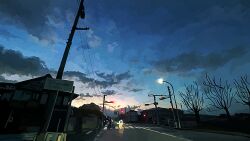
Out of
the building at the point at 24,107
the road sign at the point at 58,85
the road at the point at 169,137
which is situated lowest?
the road at the point at 169,137

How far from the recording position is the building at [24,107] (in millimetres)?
31422

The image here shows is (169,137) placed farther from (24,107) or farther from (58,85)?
(24,107)

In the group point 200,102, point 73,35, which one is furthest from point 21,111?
point 200,102

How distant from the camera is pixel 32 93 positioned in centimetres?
4056

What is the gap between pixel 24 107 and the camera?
32562 mm

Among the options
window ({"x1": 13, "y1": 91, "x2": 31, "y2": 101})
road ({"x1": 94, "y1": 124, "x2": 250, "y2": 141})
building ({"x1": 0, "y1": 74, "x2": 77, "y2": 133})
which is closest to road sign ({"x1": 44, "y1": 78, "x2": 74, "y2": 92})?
road ({"x1": 94, "y1": 124, "x2": 250, "y2": 141})

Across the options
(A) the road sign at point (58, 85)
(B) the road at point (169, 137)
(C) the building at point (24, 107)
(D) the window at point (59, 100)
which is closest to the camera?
(A) the road sign at point (58, 85)

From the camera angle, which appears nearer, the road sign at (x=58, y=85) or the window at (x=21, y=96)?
the road sign at (x=58, y=85)

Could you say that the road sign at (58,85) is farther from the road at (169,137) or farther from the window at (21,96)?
the window at (21,96)

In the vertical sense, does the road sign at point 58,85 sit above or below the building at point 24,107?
below

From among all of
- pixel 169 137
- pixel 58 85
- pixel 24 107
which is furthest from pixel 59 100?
pixel 58 85

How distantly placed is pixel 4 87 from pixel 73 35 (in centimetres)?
1649

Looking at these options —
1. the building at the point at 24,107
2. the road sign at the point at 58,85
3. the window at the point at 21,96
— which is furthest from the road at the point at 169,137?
the window at the point at 21,96

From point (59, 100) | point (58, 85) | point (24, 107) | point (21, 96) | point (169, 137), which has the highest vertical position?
point (59, 100)
